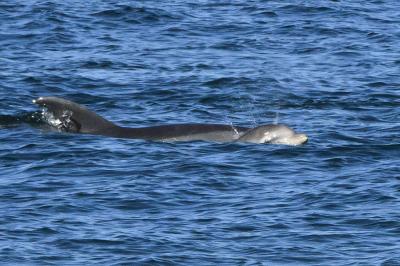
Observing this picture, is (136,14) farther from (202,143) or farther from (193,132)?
(202,143)

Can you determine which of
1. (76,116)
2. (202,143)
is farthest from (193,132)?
(76,116)

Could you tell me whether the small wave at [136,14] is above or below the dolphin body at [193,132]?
below

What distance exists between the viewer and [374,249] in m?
16.8

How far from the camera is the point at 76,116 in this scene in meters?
23.9

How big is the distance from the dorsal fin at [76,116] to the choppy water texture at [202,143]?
38 cm

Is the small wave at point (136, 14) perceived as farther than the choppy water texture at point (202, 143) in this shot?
Yes

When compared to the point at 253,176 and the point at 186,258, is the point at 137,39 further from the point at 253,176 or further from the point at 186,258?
the point at 186,258

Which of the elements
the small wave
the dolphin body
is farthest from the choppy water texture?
the dolphin body

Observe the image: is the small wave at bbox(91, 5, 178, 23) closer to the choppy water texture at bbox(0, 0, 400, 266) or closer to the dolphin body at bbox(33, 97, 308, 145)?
the choppy water texture at bbox(0, 0, 400, 266)

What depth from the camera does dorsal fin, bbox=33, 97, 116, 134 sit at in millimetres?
23703

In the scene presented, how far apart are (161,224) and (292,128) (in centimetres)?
723

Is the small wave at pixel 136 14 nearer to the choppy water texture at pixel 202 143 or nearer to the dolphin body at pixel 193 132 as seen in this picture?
the choppy water texture at pixel 202 143

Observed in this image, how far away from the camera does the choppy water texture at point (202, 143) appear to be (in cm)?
1712

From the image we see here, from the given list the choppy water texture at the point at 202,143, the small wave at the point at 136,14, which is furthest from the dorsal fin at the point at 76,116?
the small wave at the point at 136,14
